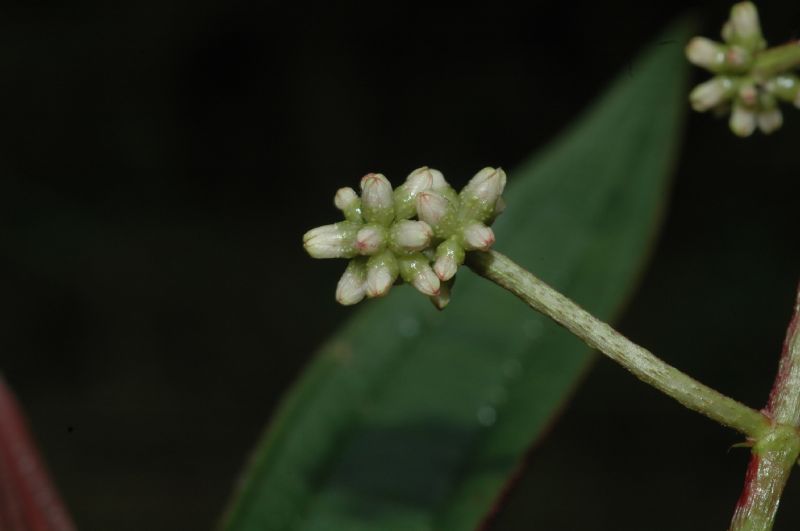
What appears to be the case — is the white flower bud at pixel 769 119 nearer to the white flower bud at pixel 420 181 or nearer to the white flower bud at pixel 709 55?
the white flower bud at pixel 709 55

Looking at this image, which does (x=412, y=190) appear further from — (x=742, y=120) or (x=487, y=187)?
(x=742, y=120)

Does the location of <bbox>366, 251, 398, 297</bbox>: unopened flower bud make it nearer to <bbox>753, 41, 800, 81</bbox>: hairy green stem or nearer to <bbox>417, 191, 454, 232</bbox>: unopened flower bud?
<bbox>417, 191, 454, 232</bbox>: unopened flower bud

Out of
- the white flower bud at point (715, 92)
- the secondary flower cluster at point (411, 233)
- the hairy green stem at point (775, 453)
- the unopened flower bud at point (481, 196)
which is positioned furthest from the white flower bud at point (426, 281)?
the white flower bud at point (715, 92)

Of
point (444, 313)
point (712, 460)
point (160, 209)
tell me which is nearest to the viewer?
point (444, 313)

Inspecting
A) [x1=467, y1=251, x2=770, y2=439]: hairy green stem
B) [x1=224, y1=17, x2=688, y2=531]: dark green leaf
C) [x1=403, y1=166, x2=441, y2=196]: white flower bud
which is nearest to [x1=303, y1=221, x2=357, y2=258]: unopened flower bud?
[x1=403, y1=166, x2=441, y2=196]: white flower bud

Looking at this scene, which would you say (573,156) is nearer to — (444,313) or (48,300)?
(444,313)

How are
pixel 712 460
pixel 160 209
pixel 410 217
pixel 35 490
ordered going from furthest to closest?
pixel 160 209 → pixel 712 460 → pixel 35 490 → pixel 410 217

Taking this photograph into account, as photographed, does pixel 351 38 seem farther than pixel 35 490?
Yes

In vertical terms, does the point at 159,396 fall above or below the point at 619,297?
above

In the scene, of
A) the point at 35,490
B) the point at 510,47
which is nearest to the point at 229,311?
the point at 510,47
